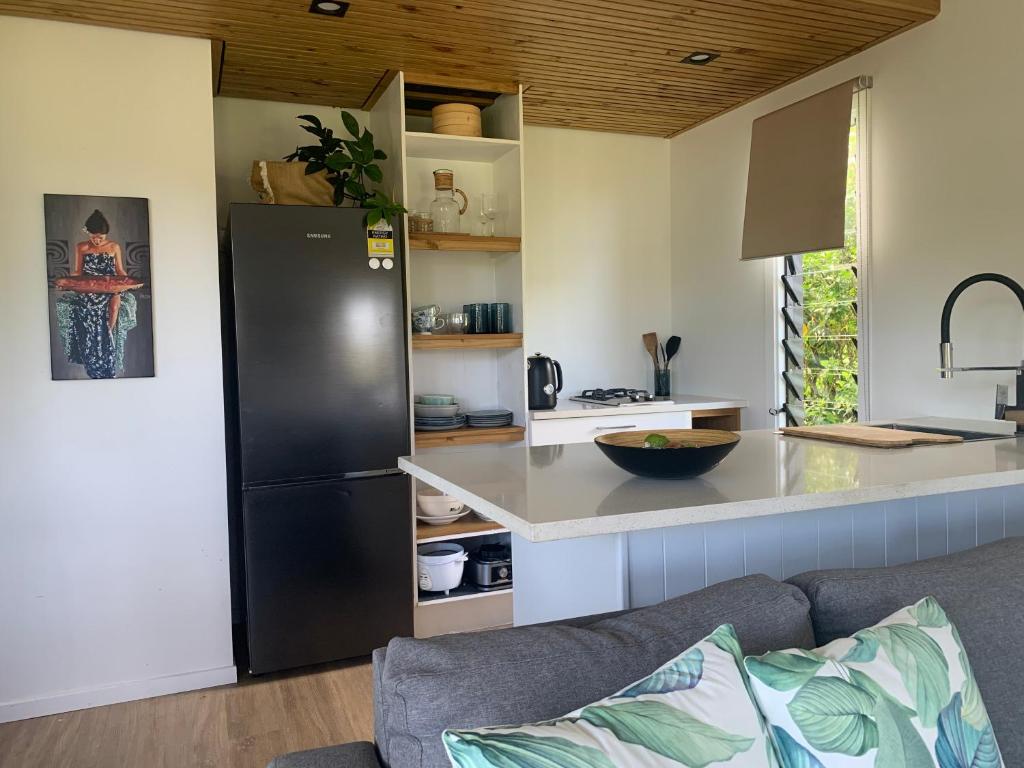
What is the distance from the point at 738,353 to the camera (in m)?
4.08

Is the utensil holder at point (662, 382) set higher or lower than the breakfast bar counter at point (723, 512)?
higher

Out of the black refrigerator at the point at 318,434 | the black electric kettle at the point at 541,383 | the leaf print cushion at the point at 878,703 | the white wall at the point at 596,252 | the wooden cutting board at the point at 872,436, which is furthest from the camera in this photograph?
the white wall at the point at 596,252

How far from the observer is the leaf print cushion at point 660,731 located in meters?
0.85

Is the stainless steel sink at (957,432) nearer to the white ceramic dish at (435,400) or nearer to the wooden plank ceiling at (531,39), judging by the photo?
the wooden plank ceiling at (531,39)

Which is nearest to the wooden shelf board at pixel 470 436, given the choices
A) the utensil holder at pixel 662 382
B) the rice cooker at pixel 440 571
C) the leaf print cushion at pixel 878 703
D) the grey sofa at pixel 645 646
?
the rice cooker at pixel 440 571

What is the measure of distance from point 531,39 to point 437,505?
1912 mm

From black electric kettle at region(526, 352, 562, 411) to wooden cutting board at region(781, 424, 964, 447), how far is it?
156 centimetres

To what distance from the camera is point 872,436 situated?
227 centimetres

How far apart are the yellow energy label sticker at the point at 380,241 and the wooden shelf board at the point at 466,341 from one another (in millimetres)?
385

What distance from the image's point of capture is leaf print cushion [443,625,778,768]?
851 millimetres

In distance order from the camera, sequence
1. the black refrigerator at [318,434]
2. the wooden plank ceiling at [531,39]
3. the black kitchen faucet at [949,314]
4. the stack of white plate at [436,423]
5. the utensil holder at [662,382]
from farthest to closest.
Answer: the utensil holder at [662,382], the stack of white plate at [436,423], the black refrigerator at [318,434], the wooden plank ceiling at [531,39], the black kitchen faucet at [949,314]

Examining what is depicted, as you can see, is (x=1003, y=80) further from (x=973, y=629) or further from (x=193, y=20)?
(x=193, y=20)

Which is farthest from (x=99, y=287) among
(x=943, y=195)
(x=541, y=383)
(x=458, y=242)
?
(x=943, y=195)

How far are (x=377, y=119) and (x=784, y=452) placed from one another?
253 cm
